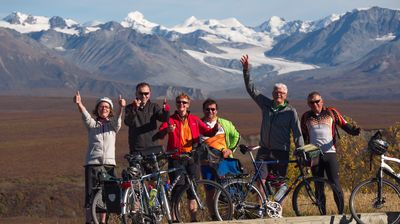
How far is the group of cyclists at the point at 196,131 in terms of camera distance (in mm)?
9828

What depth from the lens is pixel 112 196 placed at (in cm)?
923

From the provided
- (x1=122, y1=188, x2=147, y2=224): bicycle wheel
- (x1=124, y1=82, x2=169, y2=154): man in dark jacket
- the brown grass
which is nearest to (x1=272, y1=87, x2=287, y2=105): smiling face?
(x1=124, y1=82, x2=169, y2=154): man in dark jacket

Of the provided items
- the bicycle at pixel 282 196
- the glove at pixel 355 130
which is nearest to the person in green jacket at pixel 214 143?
the bicycle at pixel 282 196

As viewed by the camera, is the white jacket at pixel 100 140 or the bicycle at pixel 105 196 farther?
the white jacket at pixel 100 140

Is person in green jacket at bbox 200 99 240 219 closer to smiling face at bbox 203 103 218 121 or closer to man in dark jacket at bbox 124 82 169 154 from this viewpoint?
smiling face at bbox 203 103 218 121

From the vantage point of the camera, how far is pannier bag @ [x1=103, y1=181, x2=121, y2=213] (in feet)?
30.1

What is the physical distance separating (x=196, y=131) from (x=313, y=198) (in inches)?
76.9

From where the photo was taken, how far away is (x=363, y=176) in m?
35.5

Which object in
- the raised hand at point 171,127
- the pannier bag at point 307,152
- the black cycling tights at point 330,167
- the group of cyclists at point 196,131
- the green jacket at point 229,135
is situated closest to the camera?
the raised hand at point 171,127

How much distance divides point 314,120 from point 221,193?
6.25 ft

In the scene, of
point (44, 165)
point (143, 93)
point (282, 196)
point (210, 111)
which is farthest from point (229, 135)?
point (44, 165)

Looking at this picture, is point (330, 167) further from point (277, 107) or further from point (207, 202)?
point (207, 202)

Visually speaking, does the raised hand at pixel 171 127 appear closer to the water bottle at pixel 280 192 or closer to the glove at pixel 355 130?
the water bottle at pixel 280 192

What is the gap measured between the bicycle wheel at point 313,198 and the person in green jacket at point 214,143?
1173 millimetres
